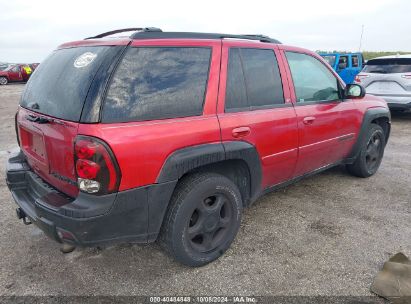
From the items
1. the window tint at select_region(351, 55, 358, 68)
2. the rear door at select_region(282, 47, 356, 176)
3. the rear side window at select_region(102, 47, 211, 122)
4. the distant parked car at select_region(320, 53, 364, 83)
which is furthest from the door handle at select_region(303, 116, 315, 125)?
the window tint at select_region(351, 55, 358, 68)

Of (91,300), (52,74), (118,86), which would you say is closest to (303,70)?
(118,86)

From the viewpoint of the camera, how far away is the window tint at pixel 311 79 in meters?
3.36

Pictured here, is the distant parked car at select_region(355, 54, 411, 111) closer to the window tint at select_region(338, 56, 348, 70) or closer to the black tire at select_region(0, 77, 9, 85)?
the window tint at select_region(338, 56, 348, 70)

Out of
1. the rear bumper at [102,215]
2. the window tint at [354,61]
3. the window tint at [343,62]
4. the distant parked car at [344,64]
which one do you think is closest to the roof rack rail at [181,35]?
the rear bumper at [102,215]

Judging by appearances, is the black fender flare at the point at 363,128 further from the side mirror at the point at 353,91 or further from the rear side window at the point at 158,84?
the rear side window at the point at 158,84

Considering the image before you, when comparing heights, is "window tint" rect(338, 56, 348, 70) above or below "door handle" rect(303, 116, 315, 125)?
above

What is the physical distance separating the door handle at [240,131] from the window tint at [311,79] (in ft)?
2.93

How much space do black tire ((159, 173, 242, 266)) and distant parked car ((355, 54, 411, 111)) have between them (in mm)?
6858

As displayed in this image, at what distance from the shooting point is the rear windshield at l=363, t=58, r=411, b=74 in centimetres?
789

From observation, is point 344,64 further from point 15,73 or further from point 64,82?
point 15,73

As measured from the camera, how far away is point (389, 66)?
8.18m

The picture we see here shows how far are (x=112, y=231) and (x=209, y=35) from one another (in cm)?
170

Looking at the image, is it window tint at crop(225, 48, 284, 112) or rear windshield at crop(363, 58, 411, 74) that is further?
rear windshield at crop(363, 58, 411, 74)

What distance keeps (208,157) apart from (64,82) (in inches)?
45.5
